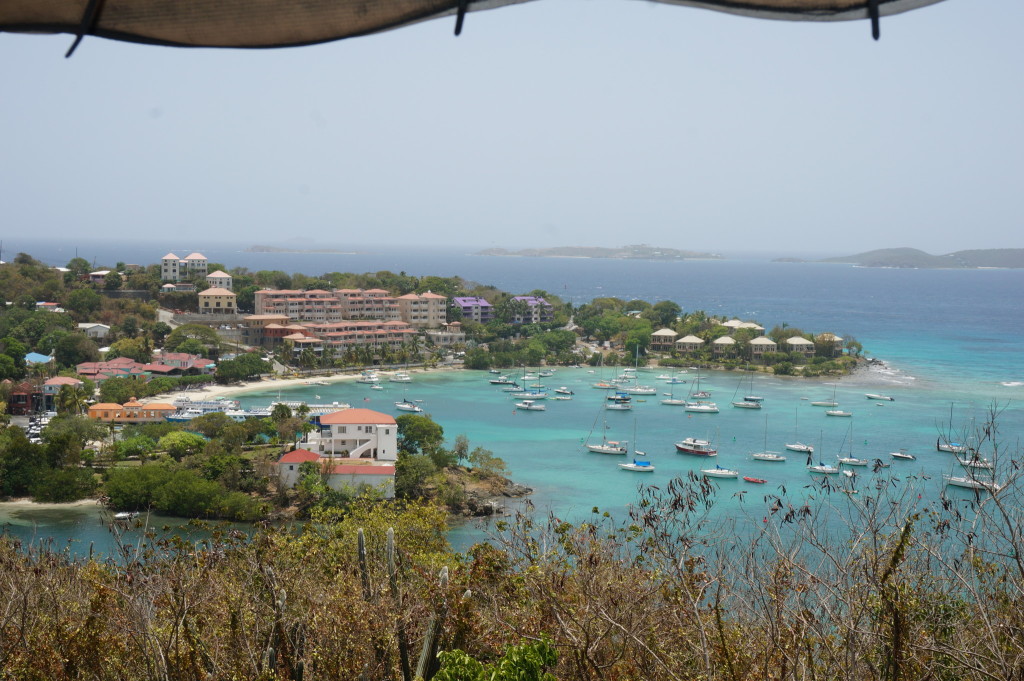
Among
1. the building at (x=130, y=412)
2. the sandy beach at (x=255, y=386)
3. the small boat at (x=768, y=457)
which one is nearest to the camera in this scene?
the small boat at (x=768, y=457)

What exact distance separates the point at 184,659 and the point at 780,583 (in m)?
1.86

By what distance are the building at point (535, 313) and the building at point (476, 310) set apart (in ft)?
2.93

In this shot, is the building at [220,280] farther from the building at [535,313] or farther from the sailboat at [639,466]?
the sailboat at [639,466]

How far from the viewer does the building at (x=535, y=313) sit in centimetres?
2558

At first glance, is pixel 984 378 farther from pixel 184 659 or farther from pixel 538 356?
pixel 184 659

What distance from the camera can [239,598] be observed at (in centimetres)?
299

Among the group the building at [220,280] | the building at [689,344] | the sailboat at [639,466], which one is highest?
the building at [220,280]

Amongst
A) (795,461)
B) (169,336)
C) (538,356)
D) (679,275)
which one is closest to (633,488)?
(795,461)

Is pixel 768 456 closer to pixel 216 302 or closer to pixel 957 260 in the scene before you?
pixel 216 302

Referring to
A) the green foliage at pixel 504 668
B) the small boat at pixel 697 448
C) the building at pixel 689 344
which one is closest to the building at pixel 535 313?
the building at pixel 689 344

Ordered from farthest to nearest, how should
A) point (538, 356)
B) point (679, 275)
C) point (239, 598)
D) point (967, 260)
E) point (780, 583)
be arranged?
point (967, 260)
point (679, 275)
point (538, 356)
point (239, 598)
point (780, 583)

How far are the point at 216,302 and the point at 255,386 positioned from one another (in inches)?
252

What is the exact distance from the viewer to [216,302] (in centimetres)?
2338

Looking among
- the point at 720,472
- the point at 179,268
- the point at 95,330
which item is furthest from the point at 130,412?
the point at 179,268
